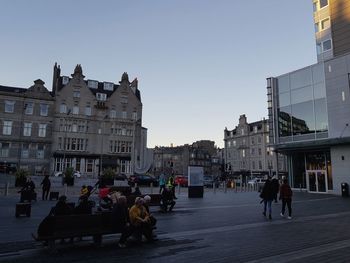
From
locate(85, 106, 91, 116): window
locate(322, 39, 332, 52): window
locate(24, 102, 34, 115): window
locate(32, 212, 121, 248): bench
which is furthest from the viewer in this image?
locate(85, 106, 91, 116): window

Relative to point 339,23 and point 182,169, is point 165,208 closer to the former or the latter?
point 339,23

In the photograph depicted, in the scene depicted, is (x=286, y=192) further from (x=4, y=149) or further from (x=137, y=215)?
(x=4, y=149)

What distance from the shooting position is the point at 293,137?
36812 millimetres

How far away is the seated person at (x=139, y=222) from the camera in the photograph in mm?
9148

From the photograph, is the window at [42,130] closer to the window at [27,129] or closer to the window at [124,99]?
the window at [27,129]

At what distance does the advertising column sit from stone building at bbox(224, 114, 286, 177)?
5712 centimetres

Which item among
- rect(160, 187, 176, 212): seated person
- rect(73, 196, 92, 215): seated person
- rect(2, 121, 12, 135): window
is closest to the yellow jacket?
rect(73, 196, 92, 215): seated person

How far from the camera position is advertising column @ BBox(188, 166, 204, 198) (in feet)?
88.1

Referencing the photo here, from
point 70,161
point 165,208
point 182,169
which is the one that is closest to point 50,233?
point 165,208

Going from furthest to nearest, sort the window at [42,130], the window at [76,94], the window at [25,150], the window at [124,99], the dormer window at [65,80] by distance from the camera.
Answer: the window at [124,99] → the dormer window at [65,80] → the window at [76,94] → the window at [42,130] → the window at [25,150]

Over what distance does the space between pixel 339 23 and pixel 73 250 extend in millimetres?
38185

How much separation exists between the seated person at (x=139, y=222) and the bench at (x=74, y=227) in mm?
484

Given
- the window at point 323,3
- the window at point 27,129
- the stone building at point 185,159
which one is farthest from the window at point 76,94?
the stone building at point 185,159

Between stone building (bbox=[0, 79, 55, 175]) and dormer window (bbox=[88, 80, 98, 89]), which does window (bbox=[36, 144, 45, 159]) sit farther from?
dormer window (bbox=[88, 80, 98, 89])
